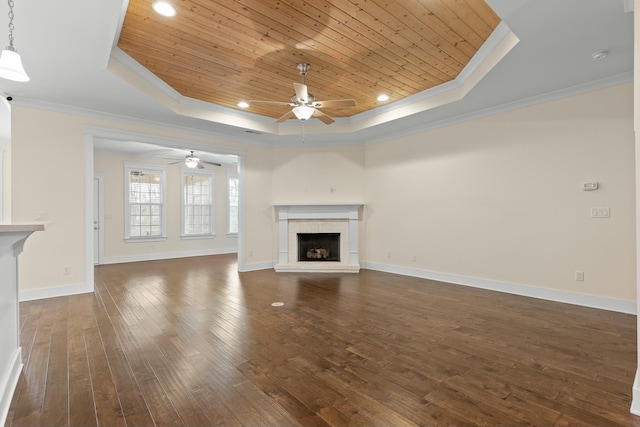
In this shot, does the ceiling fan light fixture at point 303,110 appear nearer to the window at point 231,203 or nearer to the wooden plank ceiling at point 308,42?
the wooden plank ceiling at point 308,42

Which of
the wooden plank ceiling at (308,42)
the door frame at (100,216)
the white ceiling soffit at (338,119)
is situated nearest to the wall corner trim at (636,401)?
the white ceiling soffit at (338,119)

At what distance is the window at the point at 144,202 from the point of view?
785 cm

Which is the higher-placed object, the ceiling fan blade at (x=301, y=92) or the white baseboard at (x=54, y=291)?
the ceiling fan blade at (x=301, y=92)

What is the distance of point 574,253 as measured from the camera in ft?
12.9

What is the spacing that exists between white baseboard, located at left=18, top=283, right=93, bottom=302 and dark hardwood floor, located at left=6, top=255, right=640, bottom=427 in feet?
0.70

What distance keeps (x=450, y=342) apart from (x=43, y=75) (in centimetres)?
512

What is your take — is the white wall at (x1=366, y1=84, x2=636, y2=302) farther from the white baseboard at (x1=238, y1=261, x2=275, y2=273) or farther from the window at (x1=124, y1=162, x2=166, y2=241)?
→ the window at (x1=124, y1=162, x2=166, y2=241)

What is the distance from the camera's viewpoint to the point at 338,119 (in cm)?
605

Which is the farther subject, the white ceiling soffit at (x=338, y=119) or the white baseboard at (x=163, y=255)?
the white baseboard at (x=163, y=255)

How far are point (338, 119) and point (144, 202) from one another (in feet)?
18.4

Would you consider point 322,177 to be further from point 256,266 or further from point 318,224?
point 256,266

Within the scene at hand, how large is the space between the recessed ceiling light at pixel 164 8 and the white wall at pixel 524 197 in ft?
14.2

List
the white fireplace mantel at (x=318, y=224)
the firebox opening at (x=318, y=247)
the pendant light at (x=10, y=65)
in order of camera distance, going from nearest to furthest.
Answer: the pendant light at (x=10, y=65) → the white fireplace mantel at (x=318, y=224) → the firebox opening at (x=318, y=247)

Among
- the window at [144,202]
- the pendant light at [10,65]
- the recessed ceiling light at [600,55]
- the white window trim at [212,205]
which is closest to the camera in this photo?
the pendant light at [10,65]
